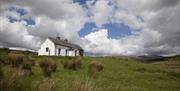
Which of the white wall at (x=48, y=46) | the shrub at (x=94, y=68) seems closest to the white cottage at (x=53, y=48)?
the white wall at (x=48, y=46)

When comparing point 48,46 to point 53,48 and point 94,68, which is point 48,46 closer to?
point 53,48

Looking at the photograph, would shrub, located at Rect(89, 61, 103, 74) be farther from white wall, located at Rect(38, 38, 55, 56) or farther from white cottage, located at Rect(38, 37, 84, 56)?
white wall, located at Rect(38, 38, 55, 56)

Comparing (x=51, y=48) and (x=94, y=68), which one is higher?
(x=51, y=48)

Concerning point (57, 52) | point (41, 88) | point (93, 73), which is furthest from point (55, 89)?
point (57, 52)

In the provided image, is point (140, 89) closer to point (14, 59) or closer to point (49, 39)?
point (14, 59)

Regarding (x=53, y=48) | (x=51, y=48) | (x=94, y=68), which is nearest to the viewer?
(x=94, y=68)

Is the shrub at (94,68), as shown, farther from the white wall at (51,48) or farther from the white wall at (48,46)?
the white wall at (48,46)

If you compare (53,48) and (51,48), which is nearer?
(53,48)

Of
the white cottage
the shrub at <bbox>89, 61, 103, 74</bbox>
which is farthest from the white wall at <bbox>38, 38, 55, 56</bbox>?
the shrub at <bbox>89, 61, 103, 74</bbox>

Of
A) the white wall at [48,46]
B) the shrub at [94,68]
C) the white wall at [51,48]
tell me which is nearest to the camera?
the shrub at [94,68]

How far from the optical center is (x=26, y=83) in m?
6.90

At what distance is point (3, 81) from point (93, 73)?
1674 centimetres

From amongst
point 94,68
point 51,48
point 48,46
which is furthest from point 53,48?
point 94,68

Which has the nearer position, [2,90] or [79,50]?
[2,90]
